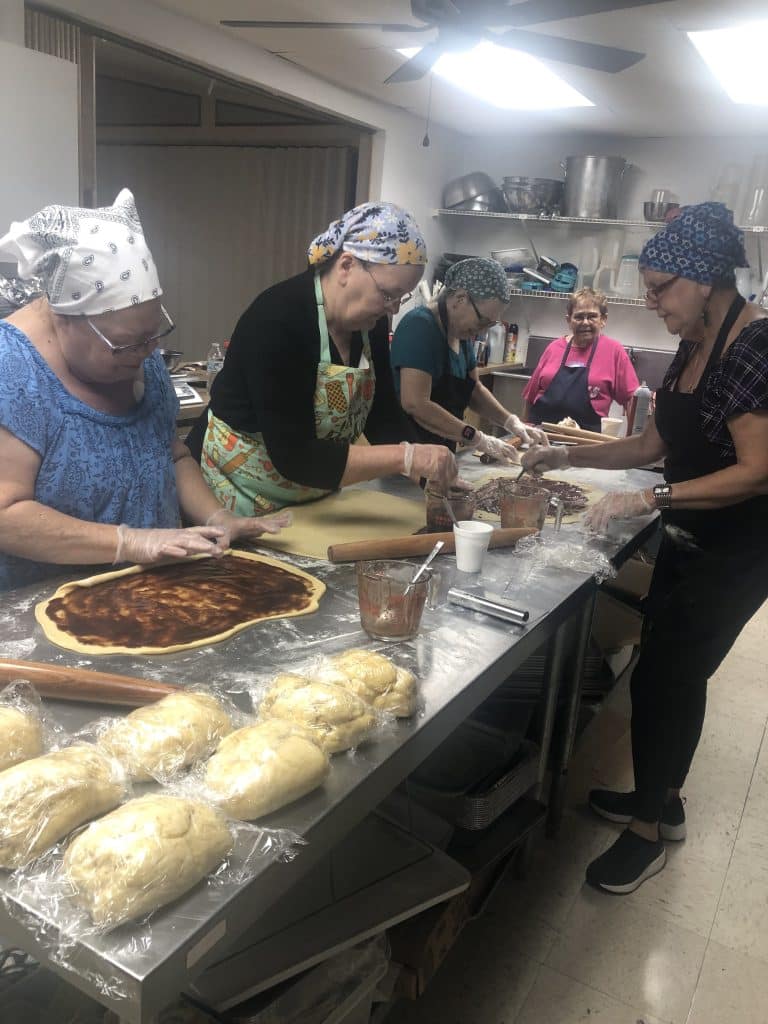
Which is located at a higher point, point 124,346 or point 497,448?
point 124,346

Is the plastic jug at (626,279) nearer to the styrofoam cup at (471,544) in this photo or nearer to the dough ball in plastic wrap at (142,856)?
the styrofoam cup at (471,544)

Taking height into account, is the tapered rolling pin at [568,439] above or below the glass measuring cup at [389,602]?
below

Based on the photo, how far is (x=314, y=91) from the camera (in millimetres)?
4566

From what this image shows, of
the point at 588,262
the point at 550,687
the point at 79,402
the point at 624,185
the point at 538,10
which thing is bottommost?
the point at 550,687

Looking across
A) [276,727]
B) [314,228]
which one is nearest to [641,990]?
[276,727]

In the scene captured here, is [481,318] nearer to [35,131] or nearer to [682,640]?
[682,640]

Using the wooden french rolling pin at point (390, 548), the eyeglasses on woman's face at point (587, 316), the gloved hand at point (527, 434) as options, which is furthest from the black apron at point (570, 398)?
the wooden french rolling pin at point (390, 548)

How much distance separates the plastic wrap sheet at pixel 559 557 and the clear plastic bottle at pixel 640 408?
2.63 meters

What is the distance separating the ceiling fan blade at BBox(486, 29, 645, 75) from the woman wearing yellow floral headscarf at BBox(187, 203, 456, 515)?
1.46 meters

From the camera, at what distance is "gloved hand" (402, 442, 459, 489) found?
1923 millimetres

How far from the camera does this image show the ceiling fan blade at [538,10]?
246 centimetres

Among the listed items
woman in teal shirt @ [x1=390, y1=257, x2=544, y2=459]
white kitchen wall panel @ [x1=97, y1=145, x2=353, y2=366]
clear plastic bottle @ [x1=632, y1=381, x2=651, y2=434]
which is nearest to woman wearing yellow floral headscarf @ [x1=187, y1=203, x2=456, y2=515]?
woman in teal shirt @ [x1=390, y1=257, x2=544, y2=459]

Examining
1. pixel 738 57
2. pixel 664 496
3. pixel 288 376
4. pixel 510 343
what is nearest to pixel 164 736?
pixel 288 376

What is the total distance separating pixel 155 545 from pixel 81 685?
48 centimetres
